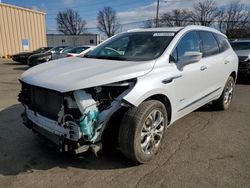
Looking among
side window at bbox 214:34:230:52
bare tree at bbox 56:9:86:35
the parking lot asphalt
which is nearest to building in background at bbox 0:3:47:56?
the parking lot asphalt

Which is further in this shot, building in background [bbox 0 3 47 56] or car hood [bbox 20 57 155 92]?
building in background [bbox 0 3 47 56]

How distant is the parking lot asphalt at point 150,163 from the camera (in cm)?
290

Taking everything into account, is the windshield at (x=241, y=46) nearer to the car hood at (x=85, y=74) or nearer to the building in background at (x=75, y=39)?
the car hood at (x=85, y=74)

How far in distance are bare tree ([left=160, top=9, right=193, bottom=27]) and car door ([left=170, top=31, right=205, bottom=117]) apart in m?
56.4

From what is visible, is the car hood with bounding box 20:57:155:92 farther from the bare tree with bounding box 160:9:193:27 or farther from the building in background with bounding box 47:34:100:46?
the bare tree with bounding box 160:9:193:27

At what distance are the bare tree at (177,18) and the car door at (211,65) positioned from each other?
182 feet

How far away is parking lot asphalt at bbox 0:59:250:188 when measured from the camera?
2.90 m

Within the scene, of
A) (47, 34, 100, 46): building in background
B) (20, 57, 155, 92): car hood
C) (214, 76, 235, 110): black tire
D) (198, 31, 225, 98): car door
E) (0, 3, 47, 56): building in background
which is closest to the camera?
(20, 57, 155, 92): car hood

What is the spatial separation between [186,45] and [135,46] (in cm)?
80

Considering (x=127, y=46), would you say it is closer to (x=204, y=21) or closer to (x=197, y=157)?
(x=197, y=157)

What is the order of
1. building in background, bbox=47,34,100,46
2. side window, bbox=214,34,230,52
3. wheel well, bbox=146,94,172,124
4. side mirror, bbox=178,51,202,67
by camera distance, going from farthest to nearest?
building in background, bbox=47,34,100,46
side window, bbox=214,34,230,52
side mirror, bbox=178,51,202,67
wheel well, bbox=146,94,172,124

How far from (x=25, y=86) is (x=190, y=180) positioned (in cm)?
242

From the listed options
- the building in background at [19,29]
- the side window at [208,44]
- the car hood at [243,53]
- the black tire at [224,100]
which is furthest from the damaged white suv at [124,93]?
the building in background at [19,29]

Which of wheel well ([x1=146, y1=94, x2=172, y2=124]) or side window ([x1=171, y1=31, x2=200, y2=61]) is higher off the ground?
side window ([x1=171, y1=31, x2=200, y2=61])
